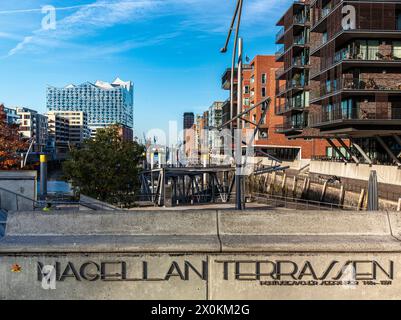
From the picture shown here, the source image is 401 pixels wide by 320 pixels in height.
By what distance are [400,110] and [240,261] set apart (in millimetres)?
34695

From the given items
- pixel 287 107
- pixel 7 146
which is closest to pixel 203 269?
pixel 7 146

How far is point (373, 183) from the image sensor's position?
1237 cm

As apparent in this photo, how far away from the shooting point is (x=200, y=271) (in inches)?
227

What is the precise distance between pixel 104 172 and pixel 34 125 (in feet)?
571

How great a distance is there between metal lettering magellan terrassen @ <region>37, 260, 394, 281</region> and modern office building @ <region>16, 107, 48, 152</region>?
173m

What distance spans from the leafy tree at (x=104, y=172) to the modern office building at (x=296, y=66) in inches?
1320

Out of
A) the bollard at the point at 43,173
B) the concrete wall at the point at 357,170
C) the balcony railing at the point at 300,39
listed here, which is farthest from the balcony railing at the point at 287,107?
the bollard at the point at 43,173

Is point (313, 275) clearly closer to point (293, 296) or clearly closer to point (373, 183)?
point (293, 296)

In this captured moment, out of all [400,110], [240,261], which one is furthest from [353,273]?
[400,110]

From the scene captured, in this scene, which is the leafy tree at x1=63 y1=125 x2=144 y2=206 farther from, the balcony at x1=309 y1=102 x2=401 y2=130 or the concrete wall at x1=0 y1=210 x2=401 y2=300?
the balcony at x1=309 y1=102 x2=401 y2=130

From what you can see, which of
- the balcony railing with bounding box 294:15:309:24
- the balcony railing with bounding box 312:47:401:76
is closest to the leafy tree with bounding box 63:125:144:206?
the balcony railing with bounding box 312:47:401:76

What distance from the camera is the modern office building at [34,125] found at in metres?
172

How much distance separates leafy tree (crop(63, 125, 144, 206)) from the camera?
2416cm

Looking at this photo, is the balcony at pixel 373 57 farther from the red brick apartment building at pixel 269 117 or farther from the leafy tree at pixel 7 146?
the red brick apartment building at pixel 269 117
